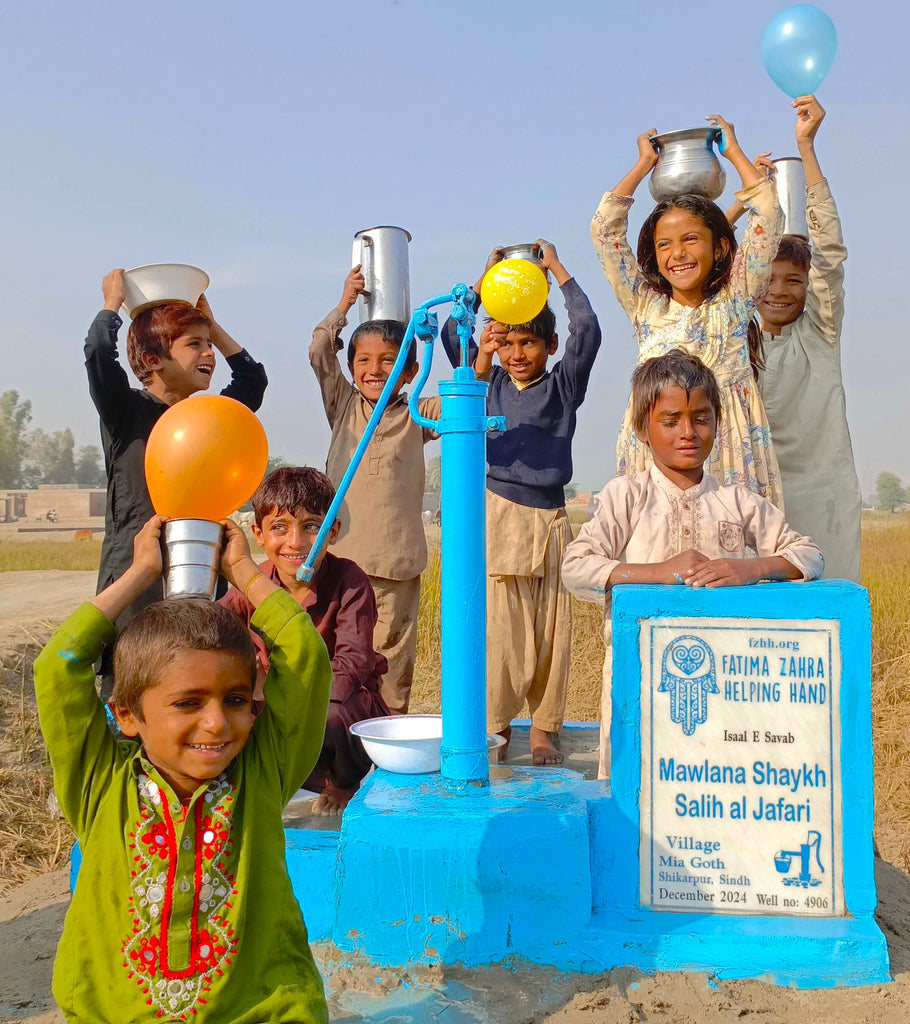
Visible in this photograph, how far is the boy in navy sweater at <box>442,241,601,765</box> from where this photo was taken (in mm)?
3848

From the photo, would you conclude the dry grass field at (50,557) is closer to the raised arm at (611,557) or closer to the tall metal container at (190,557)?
the raised arm at (611,557)

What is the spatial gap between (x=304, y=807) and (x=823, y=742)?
5.34ft

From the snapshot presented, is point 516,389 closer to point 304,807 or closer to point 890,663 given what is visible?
point 304,807

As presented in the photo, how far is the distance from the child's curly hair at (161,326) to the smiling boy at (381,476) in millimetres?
925

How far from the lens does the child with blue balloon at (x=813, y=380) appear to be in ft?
12.1

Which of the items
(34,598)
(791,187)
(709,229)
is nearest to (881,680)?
(791,187)

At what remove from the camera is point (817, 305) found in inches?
152

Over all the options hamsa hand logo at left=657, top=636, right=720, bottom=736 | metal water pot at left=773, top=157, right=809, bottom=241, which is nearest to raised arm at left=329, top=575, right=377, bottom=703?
hamsa hand logo at left=657, top=636, right=720, bottom=736

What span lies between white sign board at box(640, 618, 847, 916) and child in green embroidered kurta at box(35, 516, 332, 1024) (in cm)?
101

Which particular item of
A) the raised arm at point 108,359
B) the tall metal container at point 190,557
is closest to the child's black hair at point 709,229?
the raised arm at point 108,359

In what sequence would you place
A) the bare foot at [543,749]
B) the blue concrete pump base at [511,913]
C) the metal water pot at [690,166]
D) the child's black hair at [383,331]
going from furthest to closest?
the child's black hair at [383,331], the bare foot at [543,749], the metal water pot at [690,166], the blue concrete pump base at [511,913]

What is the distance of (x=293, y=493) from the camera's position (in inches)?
119

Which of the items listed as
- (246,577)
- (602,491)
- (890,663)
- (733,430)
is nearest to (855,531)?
(733,430)

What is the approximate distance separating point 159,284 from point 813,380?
2.49 m
